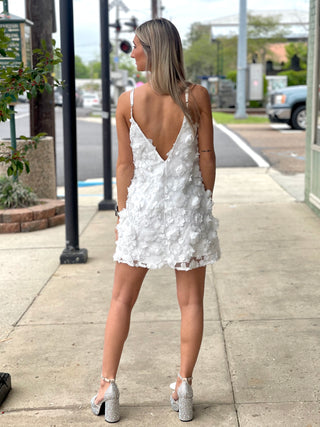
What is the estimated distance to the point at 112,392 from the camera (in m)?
3.21

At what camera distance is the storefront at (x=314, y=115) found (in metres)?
8.31

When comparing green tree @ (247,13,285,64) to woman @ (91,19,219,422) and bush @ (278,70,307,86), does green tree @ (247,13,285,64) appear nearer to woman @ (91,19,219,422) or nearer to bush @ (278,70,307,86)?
bush @ (278,70,307,86)

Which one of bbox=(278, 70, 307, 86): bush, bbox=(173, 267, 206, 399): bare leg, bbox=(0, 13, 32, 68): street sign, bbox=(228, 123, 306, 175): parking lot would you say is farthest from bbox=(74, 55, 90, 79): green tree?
bbox=(173, 267, 206, 399): bare leg

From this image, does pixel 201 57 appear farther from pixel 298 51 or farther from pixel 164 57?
pixel 164 57

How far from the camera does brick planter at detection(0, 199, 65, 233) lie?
767 cm

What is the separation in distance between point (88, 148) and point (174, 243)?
14849mm

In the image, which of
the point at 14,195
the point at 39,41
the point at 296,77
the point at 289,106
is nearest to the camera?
the point at 14,195

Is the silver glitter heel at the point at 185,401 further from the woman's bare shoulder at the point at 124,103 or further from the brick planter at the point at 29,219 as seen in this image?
the brick planter at the point at 29,219

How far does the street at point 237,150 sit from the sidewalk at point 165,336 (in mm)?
3430

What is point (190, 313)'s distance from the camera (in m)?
3.22

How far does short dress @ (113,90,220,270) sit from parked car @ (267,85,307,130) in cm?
1777

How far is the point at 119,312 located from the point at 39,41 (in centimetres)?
692

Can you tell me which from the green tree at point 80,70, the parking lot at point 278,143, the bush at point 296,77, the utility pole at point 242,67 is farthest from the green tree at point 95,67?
the parking lot at point 278,143

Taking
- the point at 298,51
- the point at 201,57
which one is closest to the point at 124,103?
the point at 298,51
